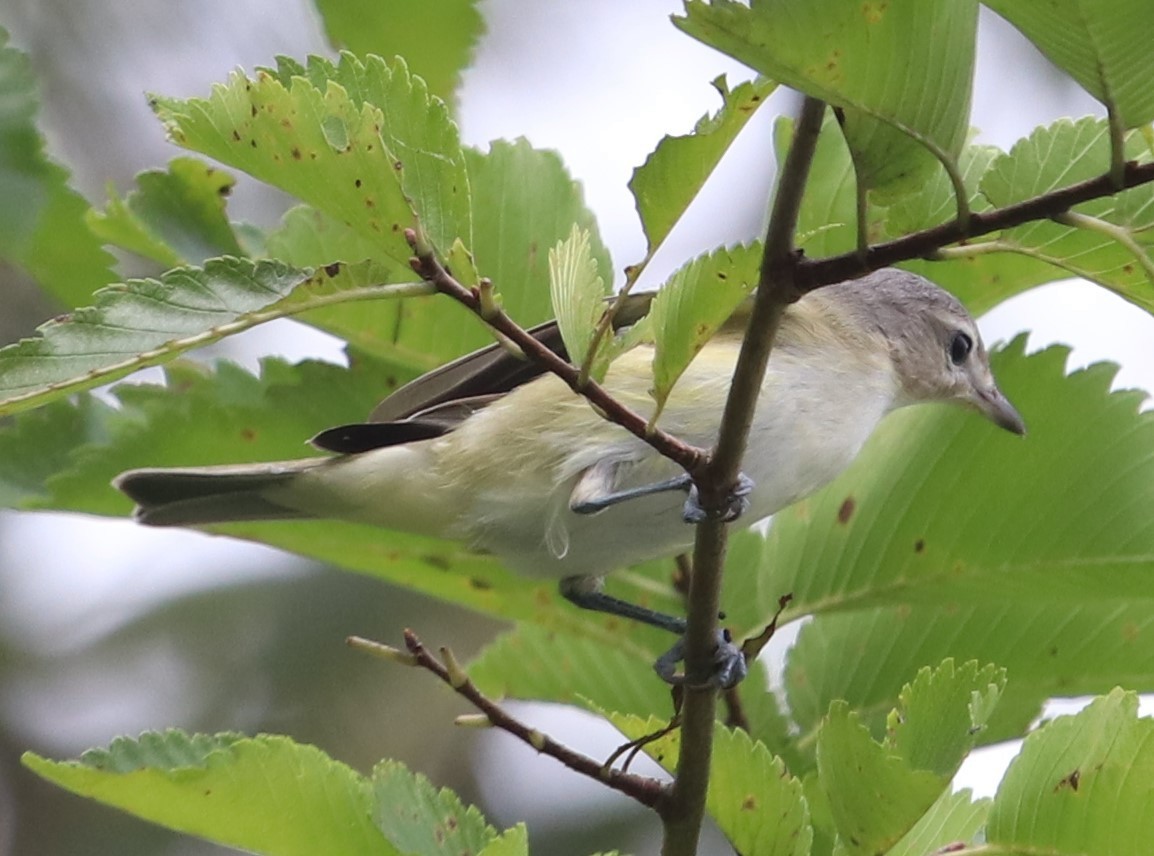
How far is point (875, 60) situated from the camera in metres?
1.26

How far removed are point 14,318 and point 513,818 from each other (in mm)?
2310

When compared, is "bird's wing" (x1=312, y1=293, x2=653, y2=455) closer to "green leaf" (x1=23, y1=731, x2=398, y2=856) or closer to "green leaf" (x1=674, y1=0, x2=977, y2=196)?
"green leaf" (x1=23, y1=731, x2=398, y2=856)

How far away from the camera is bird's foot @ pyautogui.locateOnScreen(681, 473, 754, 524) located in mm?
1672

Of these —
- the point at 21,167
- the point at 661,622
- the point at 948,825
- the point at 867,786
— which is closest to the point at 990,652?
the point at 661,622

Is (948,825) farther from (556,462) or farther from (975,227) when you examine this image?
(556,462)

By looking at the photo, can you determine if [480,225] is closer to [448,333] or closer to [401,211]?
[448,333]

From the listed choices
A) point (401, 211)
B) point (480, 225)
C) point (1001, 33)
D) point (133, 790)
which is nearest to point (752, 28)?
point (401, 211)

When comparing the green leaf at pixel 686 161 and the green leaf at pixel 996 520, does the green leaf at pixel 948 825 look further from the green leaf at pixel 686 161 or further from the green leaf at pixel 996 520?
the green leaf at pixel 686 161

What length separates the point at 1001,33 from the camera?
645 centimetres

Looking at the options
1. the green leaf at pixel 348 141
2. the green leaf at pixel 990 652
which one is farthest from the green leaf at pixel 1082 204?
the green leaf at pixel 990 652

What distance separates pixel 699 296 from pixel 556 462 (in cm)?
134

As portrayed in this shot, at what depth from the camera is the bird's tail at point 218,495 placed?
2.68 meters

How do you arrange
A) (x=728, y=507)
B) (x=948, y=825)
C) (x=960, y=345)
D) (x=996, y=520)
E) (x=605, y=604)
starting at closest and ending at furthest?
1. (x=728, y=507)
2. (x=948, y=825)
3. (x=996, y=520)
4. (x=605, y=604)
5. (x=960, y=345)

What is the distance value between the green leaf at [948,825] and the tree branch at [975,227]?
75cm
